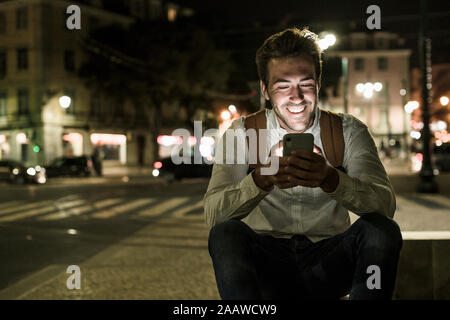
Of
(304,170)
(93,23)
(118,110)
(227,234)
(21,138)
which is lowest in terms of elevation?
(227,234)

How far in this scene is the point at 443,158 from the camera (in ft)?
103

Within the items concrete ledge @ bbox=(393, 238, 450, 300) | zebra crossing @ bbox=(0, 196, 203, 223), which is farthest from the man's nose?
zebra crossing @ bbox=(0, 196, 203, 223)

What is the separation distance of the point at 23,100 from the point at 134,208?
1232 inches

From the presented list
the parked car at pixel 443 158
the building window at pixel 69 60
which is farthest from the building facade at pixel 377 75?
the parked car at pixel 443 158

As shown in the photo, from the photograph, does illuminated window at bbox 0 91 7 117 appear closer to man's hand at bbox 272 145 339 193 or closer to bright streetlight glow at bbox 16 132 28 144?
bright streetlight glow at bbox 16 132 28 144

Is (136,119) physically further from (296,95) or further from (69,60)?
(296,95)

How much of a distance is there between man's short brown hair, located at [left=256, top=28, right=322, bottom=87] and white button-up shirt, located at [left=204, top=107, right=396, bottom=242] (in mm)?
261

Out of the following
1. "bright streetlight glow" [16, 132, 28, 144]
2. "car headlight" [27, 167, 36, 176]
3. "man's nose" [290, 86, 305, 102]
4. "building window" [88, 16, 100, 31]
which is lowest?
"car headlight" [27, 167, 36, 176]

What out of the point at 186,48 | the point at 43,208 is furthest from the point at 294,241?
the point at 186,48

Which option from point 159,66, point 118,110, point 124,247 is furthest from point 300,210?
point 118,110

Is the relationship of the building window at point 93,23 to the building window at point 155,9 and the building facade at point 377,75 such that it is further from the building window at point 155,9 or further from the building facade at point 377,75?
the building facade at point 377,75

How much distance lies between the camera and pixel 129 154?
50938mm

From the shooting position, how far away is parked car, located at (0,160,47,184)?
92.4 feet
